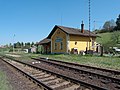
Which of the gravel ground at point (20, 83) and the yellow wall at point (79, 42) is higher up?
A: the yellow wall at point (79, 42)

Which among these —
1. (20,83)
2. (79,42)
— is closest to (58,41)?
(79,42)

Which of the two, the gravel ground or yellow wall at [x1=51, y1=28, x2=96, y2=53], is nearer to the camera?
the gravel ground

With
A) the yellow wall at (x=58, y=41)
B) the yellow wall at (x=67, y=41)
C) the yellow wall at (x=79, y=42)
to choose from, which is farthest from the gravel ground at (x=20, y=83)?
the yellow wall at (x=58, y=41)

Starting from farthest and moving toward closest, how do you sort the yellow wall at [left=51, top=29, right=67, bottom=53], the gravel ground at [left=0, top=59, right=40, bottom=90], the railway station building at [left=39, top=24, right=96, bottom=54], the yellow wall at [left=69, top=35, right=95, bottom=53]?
the yellow wall at [left=51, top=29, right=67, bottom=53] < the yellow wall at [left=69, top=35, right=95, bottom=53] < the railway station building at [left=39, top=24, right=96, bottom=54] < the gravel ground at [left=0, top=59, right=40, bottom=90]

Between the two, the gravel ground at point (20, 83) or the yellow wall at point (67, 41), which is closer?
the gravel ground at point (20, 83)

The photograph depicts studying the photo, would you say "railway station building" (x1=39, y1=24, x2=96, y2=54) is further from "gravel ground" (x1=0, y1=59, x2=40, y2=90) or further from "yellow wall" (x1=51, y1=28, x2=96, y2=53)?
"gravel ground" (x1=0, y1=59, x2=40, y2=90)

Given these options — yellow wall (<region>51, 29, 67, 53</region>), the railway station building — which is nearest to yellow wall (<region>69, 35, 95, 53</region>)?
the railway station building

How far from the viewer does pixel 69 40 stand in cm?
3884

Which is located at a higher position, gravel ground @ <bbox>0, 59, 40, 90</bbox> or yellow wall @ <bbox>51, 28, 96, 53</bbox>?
yellow wall @ <bbox>51, 28, 96, 53</bbox>

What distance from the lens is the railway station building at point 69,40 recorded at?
3900cm

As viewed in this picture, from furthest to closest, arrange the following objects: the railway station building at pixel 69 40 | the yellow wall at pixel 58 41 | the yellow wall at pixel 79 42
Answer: the yellow wall at pixel 58 41 < the yellow wall at pixel 79 42 < the railway station building at pixel 69 40

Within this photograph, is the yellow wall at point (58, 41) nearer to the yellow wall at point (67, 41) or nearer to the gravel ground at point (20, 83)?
the yellow wall at point (67, 41)

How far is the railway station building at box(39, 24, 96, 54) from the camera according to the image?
128ft

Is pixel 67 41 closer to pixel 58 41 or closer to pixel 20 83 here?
pixel 58 41
